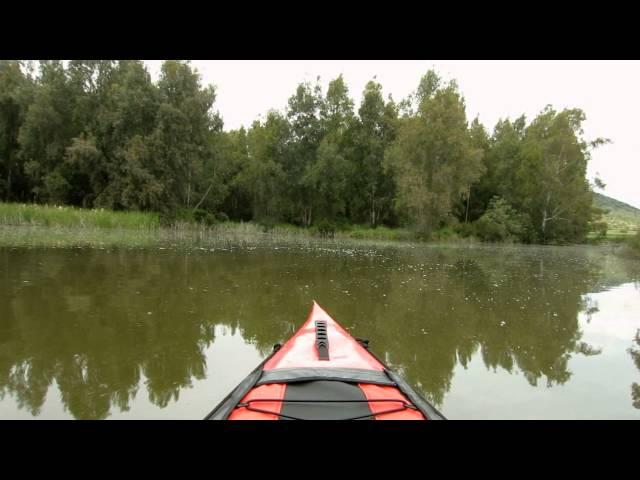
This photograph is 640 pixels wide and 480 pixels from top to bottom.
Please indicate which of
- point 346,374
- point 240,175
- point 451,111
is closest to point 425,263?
point 346,374

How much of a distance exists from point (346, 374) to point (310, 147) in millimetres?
33194

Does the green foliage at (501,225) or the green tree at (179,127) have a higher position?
the green tree at (179,127)

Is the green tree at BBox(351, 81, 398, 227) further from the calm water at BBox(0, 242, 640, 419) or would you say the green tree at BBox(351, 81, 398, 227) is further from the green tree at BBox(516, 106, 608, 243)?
the calm water at BBox(0, 242, 640, 419)

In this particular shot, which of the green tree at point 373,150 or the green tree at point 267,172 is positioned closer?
the green tree at point 267,172

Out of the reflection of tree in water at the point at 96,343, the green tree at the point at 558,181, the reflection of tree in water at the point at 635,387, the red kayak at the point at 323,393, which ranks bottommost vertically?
the reflection of tree in water at the point at 635,387

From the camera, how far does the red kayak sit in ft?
8.54

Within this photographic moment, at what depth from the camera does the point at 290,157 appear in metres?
34.7

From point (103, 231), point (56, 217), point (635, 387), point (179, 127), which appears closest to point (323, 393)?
point (635, 387)

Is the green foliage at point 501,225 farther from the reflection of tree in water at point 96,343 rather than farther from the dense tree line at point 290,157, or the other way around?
the reflection of tree in water at point 96,343

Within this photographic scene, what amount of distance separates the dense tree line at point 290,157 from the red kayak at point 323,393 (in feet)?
87.5

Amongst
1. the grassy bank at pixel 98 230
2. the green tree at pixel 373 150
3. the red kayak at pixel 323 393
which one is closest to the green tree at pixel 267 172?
the green tree at pixel 373 150

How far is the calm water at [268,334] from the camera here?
3.97 metres
